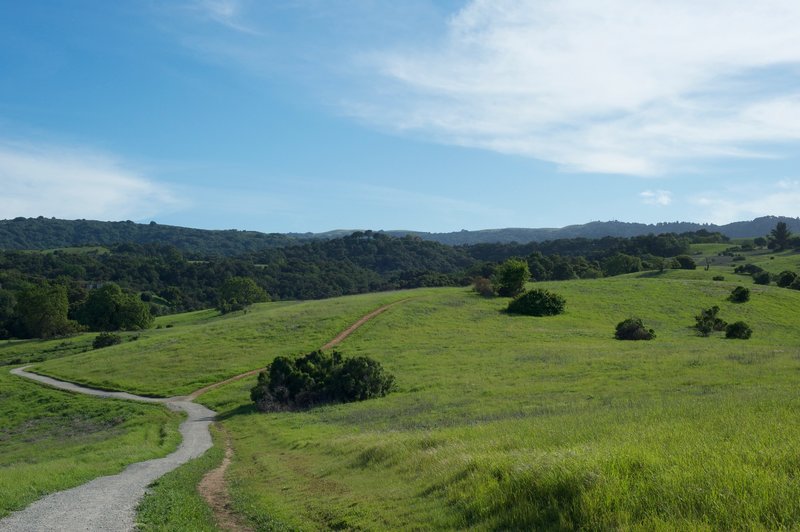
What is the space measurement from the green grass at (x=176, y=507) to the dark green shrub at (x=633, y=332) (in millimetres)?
51645

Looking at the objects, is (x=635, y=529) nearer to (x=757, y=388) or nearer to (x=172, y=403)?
(x=757, y=388)

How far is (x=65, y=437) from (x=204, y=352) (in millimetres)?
26120

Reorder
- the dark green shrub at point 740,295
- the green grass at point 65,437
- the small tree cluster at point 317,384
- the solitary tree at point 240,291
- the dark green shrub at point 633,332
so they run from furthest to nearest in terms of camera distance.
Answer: the solitary tree at point 240,291, the dark green shrub at point 740,295, the dark green shrub at point 633,332, the small tree cluster at point 317,384, the green grass at point 65,437

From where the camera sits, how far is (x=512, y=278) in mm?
89188

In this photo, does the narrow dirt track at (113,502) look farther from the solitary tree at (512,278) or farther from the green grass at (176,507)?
the solitary tree at (512,278)

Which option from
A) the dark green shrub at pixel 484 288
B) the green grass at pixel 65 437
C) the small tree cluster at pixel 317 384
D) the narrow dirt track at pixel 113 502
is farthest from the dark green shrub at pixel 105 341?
the narrow dirt track at pixel 113 502

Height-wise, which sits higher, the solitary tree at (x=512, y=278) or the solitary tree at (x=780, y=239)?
the solitary tree at (x=780, y=239)

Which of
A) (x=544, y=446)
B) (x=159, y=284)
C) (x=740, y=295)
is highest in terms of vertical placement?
(x=159, y=284)

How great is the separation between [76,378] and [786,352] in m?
61.1

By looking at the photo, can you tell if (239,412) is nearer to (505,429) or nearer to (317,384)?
(317,384)

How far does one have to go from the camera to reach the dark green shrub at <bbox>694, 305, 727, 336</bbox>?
64688 mm

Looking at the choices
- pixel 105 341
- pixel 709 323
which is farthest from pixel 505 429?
pixel 105 341

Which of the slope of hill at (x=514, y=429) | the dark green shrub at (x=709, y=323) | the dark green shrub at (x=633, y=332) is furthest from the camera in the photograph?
the dark green shrub at (x=709, y=323)

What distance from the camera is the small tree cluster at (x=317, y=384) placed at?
4160cm
